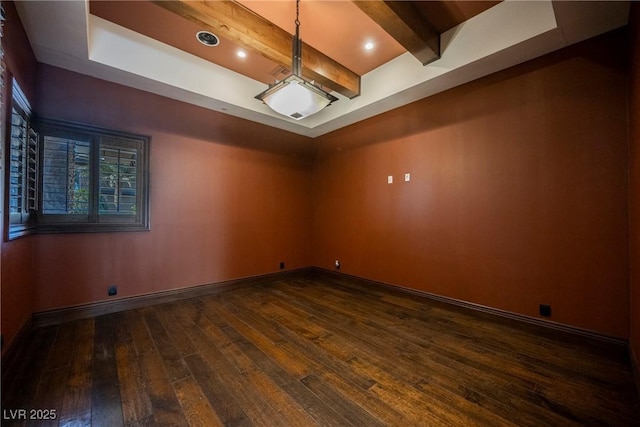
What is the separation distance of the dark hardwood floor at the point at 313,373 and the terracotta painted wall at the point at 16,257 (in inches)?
12.4

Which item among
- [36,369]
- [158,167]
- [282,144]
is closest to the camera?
[36,369]

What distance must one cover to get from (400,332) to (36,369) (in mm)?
2892

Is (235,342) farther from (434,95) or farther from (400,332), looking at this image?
(434,95)

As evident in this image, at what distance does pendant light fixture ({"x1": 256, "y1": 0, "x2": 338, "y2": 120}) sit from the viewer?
212 cm

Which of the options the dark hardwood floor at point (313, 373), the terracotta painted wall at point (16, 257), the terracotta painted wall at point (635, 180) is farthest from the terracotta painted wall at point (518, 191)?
the terracotta painted wall at point (16, 257)

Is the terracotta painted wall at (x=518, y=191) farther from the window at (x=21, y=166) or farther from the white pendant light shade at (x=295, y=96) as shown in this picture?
the window at (x=21, y=166)

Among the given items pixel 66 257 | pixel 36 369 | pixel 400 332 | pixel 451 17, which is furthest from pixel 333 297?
pixel 451 17

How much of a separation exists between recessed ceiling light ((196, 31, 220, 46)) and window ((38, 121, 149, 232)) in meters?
1.36

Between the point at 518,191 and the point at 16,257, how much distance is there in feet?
14.9

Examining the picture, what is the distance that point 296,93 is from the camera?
Result: 2.20 metres

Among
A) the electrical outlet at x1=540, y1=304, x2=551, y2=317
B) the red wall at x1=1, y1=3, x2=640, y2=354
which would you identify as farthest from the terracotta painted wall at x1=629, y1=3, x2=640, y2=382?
the electrical outlet at x1=540, y1=304, x2=551, y2=317

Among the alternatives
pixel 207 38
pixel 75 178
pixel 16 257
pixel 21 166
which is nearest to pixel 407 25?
pixel 207 38

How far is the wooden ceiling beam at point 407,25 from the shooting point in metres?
2.14

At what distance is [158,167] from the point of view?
3.26 meters
